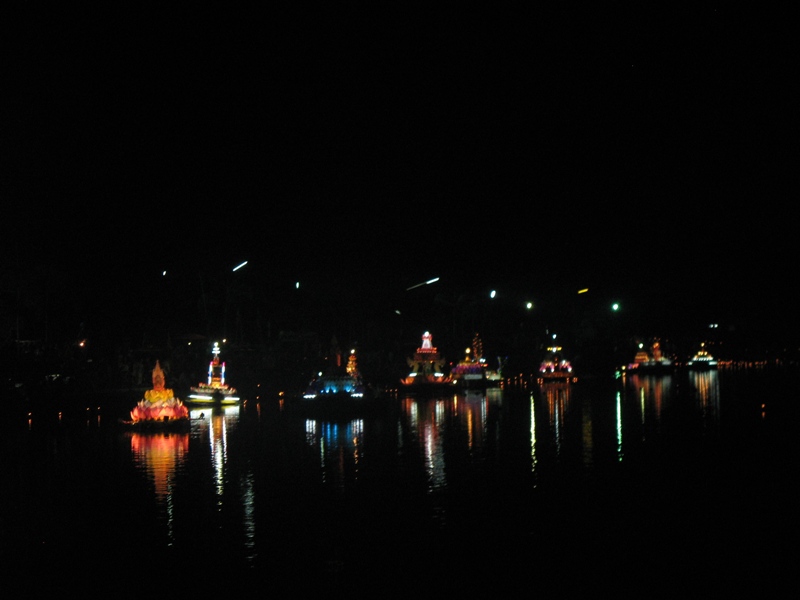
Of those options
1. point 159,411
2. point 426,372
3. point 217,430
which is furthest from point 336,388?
point 426,372

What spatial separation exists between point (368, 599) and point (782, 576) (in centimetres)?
597

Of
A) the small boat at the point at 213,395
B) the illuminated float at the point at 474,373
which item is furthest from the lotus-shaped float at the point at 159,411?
the illuminated float at the point at 474,373

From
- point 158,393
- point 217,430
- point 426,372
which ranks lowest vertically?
point 217,430

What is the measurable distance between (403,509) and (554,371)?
7402 cm

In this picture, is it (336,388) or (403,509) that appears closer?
(403,509)

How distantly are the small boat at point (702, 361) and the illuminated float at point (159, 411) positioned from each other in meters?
117

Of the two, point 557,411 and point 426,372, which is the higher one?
point 426,372

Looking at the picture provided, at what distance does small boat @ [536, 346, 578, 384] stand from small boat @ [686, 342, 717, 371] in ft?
162

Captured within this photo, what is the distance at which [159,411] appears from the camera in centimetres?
3288

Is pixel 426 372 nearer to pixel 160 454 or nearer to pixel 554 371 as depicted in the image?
pixel 554 371

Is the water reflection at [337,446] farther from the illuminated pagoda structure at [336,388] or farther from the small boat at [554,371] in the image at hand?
the small boat at [554,371]

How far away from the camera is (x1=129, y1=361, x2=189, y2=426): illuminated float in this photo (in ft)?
107

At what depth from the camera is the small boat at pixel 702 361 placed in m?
142

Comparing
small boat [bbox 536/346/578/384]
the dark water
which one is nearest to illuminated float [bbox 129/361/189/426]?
the dark water
